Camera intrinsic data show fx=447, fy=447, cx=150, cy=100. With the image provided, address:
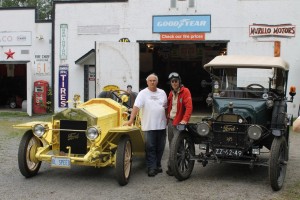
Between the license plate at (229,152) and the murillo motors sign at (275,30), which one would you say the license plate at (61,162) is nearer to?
the license plate at (229,152)

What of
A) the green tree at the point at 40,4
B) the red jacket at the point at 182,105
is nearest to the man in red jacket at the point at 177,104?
the red jacket at the point at 182,105

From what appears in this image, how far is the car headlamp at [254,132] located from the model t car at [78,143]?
5.65ft

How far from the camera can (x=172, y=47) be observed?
69.9 ft

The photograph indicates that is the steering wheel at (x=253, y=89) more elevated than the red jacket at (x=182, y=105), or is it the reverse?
the steering wheel at (x=253, y=89)

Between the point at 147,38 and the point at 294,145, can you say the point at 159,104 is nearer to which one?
the point at 294,145

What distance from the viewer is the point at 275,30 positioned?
15.3 metres

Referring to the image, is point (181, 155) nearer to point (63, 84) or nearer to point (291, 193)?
point (291, 193)

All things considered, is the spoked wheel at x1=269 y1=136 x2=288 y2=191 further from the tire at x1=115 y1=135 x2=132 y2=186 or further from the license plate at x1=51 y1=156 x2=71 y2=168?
the license plate at x1=51 y1=156 x2=71 y2=168

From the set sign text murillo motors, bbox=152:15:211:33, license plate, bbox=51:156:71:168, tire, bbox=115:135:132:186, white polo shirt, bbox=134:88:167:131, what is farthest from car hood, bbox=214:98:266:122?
sign text murillo motors, bbox=152:15:211:33

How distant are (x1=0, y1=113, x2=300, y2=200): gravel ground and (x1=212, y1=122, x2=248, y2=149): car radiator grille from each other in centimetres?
56

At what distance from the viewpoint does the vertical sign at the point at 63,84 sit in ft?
55.2

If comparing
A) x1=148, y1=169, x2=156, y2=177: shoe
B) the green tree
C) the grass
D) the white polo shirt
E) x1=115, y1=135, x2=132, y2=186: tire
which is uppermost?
the green tree

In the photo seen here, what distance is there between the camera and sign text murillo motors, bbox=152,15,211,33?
15578mm

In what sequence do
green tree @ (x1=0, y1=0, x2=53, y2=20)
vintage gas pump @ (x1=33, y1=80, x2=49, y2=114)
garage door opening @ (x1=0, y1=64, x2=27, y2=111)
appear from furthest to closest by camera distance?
green tree @ (x1=0, y1=0, x2=53, y2=20)
garage door opening @ (x1=0, y1=64, x2=27, y2=111)
vintage gas pump @ (x1=33, y1=80, x2=49, y2=114)
